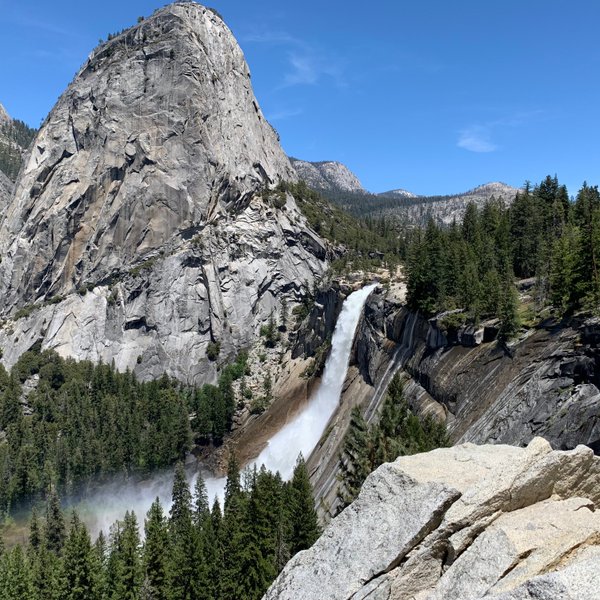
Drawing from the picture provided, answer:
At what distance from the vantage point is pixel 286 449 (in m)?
84.9

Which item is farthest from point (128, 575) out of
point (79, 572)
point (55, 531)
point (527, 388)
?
point (527, 388)

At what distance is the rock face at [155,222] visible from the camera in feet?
440

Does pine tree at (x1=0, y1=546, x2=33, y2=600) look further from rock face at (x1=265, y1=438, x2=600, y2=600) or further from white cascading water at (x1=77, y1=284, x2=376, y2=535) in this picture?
rock face at (x1=265, y1=438, x2=600, y2=600)

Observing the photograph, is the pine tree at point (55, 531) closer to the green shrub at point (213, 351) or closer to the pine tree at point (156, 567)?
the pine tree at point (156, 567)

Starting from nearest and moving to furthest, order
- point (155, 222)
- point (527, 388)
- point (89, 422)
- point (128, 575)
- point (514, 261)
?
1. point (527, 388)
2. point (128, 575)
3. point (514, 261)
4. point (89, 422)
5. point (155, 222)

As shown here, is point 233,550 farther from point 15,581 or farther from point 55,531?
point 55,531

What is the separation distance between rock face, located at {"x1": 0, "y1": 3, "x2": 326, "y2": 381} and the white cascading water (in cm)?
3898

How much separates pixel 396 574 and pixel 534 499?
3.90m

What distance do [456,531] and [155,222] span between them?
13556 cm

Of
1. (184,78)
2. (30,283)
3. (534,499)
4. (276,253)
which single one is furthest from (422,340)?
(30,283)

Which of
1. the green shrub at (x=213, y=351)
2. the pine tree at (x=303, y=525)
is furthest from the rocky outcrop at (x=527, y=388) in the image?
the green shrub at (x=213, y=351)

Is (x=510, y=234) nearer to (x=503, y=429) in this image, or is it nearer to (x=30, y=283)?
(x=503, y=429)

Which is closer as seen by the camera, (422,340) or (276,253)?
(422,340)

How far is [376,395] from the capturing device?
69688 millimetres
